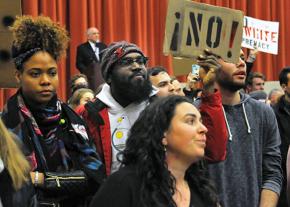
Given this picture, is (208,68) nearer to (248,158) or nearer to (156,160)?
(248,158)

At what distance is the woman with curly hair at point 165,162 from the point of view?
245 centimetres

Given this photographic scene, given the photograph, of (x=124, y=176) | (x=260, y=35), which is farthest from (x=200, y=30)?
(x=260, y=35)

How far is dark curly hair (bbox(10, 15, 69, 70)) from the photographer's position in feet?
9.96

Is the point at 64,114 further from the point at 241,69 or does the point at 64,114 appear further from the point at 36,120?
the point at 241,69

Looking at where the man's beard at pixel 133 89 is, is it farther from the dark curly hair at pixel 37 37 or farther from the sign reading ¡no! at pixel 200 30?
the dark curly hair at pixel 37 37

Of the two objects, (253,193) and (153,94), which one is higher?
(153,94)

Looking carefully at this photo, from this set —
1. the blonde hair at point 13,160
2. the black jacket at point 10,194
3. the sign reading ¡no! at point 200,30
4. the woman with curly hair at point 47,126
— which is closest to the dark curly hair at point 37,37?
the woman with curly hair at point 47,126

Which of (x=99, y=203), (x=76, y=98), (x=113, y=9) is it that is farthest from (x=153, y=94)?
(x=113, y=9)

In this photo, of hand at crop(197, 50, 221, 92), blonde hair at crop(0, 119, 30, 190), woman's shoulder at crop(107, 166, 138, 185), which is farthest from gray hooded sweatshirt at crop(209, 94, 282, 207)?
blonde hair at crop(0, 119, 30, 190)

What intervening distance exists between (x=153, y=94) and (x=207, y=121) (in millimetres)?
356

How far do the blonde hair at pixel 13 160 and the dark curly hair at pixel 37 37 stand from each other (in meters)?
0.63

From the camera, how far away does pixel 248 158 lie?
345 cm

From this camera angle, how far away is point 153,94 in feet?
11.4

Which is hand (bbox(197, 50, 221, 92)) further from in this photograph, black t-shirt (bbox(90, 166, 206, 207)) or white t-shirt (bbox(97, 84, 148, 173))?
black t-shirt (bbox(90, 166, 206, 207))
